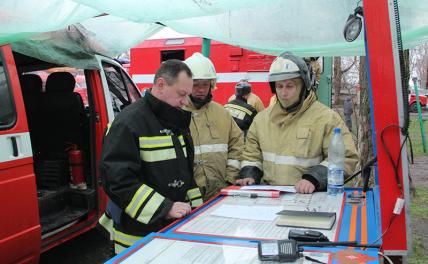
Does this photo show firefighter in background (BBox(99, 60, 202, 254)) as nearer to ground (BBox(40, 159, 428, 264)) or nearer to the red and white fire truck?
ground (BBox(40, 159, 428, 264))

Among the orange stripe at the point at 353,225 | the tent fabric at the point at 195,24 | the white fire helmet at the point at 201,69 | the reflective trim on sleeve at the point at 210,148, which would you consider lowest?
the orange stripe at the point at 353,225

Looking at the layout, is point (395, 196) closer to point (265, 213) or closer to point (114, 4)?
point (265, 213)

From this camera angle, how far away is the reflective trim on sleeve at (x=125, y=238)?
2.48 meters

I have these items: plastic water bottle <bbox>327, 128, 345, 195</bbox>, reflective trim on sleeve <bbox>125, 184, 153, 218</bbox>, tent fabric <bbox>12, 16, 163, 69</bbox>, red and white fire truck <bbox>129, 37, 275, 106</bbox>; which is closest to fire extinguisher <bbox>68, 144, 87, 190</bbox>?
tent fabric <bbox>12, 16, 163, 69</bbox>

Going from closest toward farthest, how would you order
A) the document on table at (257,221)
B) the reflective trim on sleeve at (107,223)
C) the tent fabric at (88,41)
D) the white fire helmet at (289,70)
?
the document on table at (257,221) < the reflective trim on sleeve at (107,223) < the white fire helmet at (289,70) < the tent fabric at (88,41)

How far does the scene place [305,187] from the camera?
2617mm

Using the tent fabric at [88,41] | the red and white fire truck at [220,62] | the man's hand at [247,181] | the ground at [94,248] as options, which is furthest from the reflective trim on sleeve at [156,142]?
the red and white fire truck at [220,62]

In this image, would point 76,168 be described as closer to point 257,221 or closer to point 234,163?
point 234,163

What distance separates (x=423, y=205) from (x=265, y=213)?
484 cm

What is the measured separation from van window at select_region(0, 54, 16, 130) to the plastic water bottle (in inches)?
91.5

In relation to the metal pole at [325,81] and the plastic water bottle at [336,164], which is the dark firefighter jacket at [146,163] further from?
the metal pole at [325,81]

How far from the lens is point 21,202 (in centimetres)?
325

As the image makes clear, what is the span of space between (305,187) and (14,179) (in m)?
2.09

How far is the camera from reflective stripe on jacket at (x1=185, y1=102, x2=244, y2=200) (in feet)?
10.7
